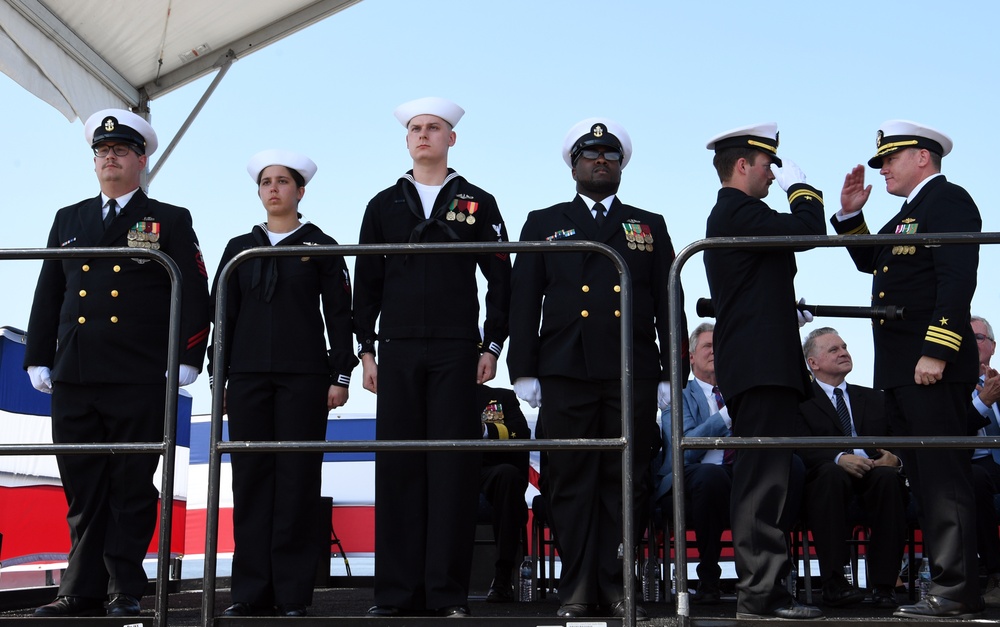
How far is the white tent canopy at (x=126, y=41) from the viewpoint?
5.79m

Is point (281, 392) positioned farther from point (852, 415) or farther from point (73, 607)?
point (852, 415)

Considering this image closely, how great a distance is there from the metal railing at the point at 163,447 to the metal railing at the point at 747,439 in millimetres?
1473

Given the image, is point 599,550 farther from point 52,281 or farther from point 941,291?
point 52,281

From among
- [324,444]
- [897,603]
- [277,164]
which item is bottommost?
[897,603]

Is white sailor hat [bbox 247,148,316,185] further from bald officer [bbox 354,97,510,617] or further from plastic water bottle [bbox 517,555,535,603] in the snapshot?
plastic water bottle [bbox 517,555,535,603]

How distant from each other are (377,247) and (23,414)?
284 centimetres

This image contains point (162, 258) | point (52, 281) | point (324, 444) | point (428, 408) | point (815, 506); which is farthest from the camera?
point (815, 506)

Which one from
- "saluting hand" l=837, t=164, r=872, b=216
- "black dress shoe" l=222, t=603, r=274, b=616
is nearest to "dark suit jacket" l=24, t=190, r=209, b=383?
"black dress shoe" l=222, t=603, r=274, b=616

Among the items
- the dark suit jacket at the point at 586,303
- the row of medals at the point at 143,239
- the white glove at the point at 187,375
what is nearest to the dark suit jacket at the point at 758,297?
the dark suit jacket at the point at 586,303

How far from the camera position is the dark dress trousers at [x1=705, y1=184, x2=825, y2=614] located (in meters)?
3.44

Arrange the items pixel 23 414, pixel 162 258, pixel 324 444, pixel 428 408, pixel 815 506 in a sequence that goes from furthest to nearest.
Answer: pixel 23 414, pixel 815 506, pixel 428 408, pixel 162 258, pixel 324 444

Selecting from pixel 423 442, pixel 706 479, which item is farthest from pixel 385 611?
pixel 706 479

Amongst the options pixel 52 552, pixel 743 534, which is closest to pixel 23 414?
pixel 52 552

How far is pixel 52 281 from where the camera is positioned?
413 cm
